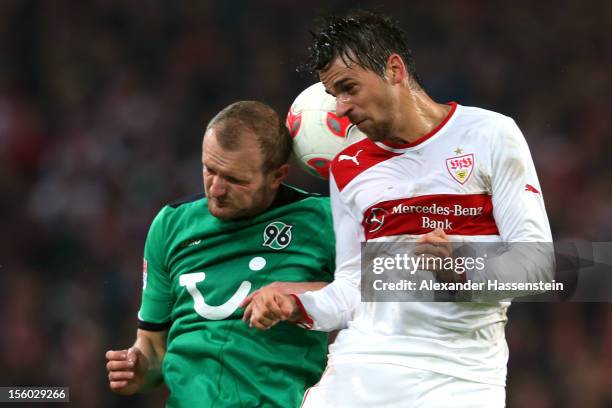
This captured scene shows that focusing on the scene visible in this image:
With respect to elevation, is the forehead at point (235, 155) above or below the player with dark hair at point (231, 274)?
above

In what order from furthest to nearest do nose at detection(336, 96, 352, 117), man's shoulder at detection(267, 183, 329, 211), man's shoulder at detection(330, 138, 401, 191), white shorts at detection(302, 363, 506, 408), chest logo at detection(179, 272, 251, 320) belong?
1. man's shoulder at detection(267, 183, 329, 211)
2. chest logo at detection(179, 272, 251, 320)
3. man's shoulder at detection(330, 138, 401, 191)
4. nose at detection(336, 96, 352, 117)
5. white shorts at detection(302, 363, 506, 408)

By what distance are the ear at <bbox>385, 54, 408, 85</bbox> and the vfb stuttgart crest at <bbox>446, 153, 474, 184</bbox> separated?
28cm

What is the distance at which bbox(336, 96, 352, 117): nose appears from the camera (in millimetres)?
2613

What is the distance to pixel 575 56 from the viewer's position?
7.33 metres

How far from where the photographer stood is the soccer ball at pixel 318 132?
2.90 m

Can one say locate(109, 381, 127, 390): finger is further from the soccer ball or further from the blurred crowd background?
the blurred crowd background

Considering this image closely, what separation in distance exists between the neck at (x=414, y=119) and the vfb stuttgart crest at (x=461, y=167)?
14 centimetres

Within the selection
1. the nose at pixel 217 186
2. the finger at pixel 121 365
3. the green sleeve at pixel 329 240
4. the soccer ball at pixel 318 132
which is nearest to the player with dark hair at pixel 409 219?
the soccer ball at pixel 318 132

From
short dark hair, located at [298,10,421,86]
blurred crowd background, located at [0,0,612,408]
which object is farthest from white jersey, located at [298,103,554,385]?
blurred crowd background, located at [0,0,612,408]

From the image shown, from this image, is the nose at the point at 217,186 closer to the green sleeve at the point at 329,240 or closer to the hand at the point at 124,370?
the green sleeve at the point at 329,240

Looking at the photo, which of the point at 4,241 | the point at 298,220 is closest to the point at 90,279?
the point at 4,241

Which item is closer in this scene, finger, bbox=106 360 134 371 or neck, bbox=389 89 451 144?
neck, bbox=389 89 451 144

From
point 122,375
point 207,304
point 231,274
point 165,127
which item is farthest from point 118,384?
point 165,127

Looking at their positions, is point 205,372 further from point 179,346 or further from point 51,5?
point 51,5
